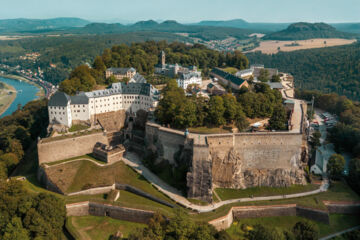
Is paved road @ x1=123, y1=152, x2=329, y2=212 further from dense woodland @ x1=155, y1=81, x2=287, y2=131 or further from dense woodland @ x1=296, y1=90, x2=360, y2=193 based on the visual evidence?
dense woodland @ x1=155, y1=81, x2=287, y2=131

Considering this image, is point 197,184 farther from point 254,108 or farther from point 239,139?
point 254,108

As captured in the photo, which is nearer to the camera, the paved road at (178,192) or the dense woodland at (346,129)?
the paved road at (178,192)

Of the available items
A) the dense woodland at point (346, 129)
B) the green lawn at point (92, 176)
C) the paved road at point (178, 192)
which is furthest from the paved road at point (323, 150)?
the green lawn at point (92, 176)

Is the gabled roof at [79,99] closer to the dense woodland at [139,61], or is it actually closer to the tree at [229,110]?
→ the dense woodland at [139,61]

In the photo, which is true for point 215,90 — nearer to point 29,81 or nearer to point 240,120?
point 240,120

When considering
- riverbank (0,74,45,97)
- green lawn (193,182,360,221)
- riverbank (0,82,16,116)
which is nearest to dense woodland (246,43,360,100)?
green lawn (193,182,360,221)

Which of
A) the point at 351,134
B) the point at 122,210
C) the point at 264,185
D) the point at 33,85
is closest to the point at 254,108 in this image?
the point at 264,185
